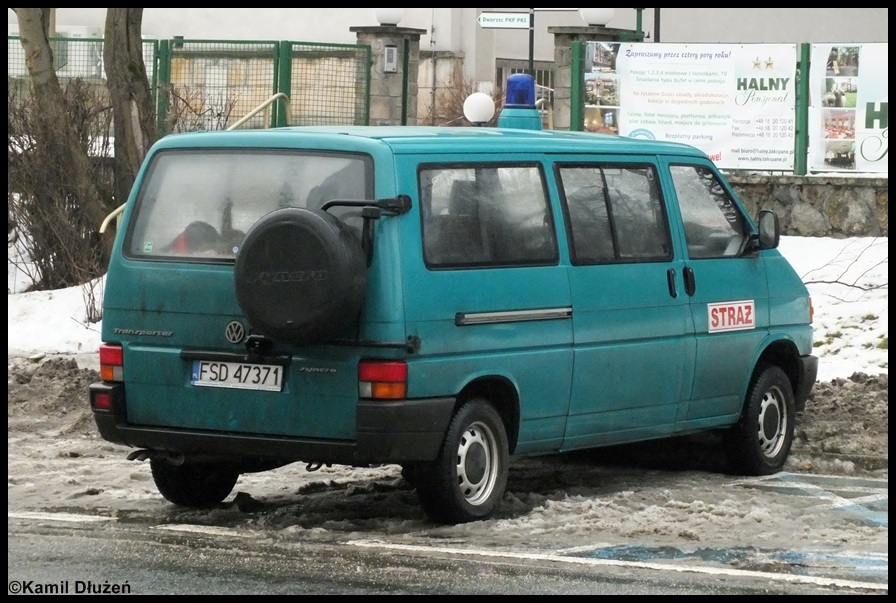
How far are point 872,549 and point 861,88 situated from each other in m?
11.6

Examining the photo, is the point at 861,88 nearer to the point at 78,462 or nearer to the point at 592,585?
the point at 78,462

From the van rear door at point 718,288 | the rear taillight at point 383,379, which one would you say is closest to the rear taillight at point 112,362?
the rear taillight at point 383,379

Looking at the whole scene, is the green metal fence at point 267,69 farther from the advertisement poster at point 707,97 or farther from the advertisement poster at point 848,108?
the advertisement poster at point 848,108

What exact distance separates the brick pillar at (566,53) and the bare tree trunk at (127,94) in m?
5.13

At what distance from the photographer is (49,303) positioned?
607 inches

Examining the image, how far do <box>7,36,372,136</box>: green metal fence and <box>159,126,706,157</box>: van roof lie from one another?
13.1 meters

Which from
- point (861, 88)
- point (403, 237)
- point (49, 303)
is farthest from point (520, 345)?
point (861, 88)

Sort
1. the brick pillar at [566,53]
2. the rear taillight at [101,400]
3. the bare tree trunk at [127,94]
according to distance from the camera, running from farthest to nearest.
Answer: the brick pillar at [566,53], the bare tree trunk at [127,94], the rear taillight at [101,400]

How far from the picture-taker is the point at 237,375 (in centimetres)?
737

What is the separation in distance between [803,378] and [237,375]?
3.79 m

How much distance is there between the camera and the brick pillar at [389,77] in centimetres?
2231

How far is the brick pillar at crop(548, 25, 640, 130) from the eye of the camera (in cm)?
2019

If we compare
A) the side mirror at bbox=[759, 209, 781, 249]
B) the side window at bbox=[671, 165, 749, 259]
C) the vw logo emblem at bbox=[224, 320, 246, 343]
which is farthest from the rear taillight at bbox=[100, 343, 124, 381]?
the side mirror at bbox=[759, 209, 781, 249]

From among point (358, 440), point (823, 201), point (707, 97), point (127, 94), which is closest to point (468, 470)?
point (358, 440)
